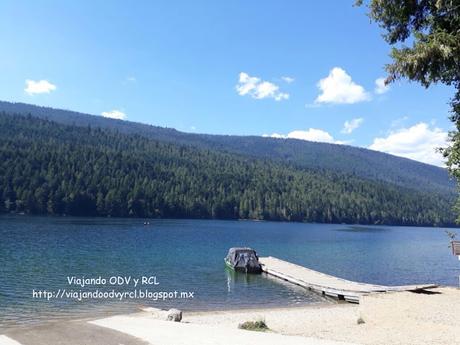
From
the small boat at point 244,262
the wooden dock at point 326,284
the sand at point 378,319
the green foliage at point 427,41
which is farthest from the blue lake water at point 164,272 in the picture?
the green foliage at point 427,41

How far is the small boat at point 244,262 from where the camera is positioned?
47.1 meters

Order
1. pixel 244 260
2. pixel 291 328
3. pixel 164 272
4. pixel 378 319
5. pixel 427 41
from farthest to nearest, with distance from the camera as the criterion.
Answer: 1. pixel 244 260
2. pixel 164 272
3. pixel 378 319
4. pixel 291 328
5. pixel 427 41

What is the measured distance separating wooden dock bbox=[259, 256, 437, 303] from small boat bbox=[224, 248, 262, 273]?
1.22 m

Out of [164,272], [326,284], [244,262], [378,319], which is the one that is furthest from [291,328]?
[244,262]

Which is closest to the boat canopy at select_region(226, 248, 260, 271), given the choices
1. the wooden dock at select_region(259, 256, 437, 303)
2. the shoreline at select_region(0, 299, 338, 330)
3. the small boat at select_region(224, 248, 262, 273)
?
the small boat at select_region(224, 248, 262, 273)

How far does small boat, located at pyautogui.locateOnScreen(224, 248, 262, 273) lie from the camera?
155 feet

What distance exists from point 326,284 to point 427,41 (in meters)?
27.9

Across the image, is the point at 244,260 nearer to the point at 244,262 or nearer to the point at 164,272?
the point at 244,262

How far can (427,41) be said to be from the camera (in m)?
12.4

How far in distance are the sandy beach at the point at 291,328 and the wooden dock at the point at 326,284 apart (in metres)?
4.52

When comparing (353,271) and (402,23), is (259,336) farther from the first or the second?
(353,271)

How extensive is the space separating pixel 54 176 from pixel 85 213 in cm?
2083

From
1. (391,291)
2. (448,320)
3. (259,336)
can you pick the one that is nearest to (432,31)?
(259,336)

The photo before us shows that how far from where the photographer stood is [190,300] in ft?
102
